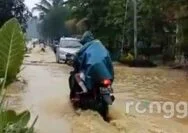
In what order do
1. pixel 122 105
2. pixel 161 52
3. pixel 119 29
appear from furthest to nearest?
pixel 119 29 < pixel 161 52 < pixel 122 105

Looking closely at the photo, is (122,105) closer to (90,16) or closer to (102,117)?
(102,117)

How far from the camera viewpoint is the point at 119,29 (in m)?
35.5

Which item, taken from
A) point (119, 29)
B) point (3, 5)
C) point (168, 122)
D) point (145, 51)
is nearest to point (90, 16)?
point (119, 29)

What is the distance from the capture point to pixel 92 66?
312 inches

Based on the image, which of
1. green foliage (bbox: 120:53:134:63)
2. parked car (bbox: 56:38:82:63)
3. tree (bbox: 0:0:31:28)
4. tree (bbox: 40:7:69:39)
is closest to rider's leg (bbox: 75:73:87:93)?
tree (bbox: 0:0:31:28)

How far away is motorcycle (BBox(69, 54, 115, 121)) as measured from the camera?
307 inches

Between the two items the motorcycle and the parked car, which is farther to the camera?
the parked car

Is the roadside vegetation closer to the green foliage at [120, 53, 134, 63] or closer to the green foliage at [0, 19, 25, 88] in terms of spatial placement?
the green foliage at [0, 19, 25, 88]

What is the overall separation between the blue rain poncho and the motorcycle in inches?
4.1

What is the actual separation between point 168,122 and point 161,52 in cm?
2408

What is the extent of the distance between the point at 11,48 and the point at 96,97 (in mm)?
5588

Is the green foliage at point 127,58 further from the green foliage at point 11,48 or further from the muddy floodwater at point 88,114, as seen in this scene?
the green foliage at point 11,48

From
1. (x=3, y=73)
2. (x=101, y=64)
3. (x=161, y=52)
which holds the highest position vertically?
(x=3, y=73)

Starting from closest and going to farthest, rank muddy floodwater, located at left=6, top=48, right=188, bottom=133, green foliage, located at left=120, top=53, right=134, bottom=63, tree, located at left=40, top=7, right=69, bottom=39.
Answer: muddy floodwater, located at left=6, top=48, right=188, bottom=133 → green foliage, located at left=120, top=53, right=134, bottom=63 → tree, located at left=40, top=7, right=69, bottom=39
